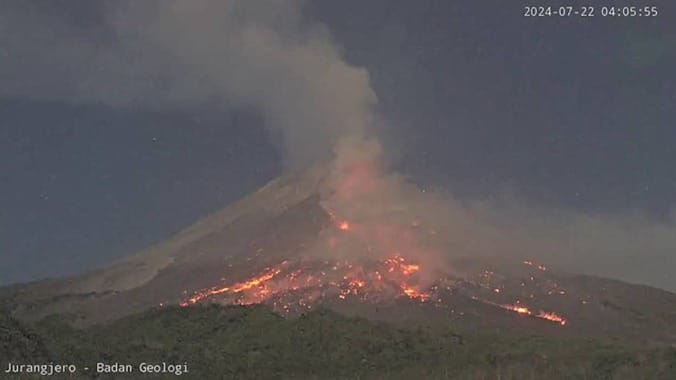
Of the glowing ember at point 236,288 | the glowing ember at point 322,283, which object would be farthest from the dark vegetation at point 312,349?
the glowing ember at point 236,288

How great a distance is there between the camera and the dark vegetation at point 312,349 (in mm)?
55281

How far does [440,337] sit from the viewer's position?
72.8m

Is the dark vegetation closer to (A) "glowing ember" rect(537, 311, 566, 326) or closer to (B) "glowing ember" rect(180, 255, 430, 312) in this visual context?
(B) "glowing ember" rect(180, 255, 430, 312)

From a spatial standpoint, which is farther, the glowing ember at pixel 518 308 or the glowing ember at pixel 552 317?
the glowing ember at pixel 518 308

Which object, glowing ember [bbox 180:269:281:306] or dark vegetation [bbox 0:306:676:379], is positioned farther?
glowing ember [bbox 180:269:281:306]

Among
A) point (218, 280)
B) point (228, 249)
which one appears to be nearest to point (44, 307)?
point (218, 280)

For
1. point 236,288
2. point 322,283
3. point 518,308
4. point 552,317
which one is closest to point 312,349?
point 322,283

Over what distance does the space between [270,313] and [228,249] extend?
67359 mm

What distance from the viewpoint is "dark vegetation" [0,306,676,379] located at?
55281mm

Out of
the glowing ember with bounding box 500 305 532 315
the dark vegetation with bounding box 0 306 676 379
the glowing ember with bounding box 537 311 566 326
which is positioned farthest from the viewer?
the glowing ember with bounding box 500 305 532 315

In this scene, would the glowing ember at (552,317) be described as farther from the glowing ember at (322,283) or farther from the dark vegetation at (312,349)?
the dark vegetation at (312,349)

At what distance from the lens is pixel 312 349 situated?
67.0 metres

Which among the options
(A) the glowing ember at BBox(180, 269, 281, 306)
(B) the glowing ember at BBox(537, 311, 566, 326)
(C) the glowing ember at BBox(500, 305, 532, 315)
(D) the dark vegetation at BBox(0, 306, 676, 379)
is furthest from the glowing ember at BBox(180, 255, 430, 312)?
(D) the dark vegetation at BBox(0, 306, 676, 379)

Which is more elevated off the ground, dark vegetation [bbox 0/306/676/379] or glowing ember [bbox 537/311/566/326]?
glowing ember [bbox 537/311/566/326]
